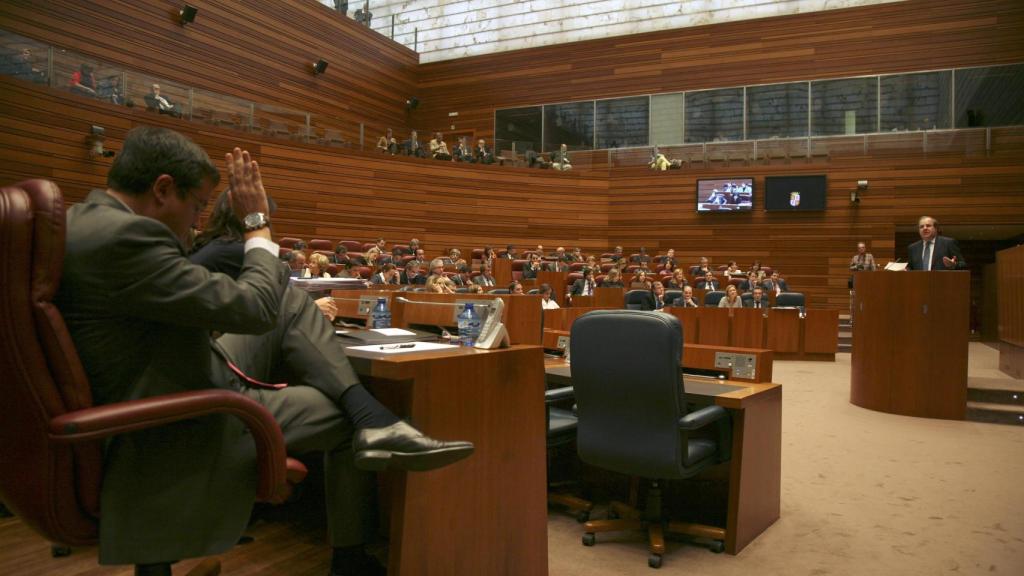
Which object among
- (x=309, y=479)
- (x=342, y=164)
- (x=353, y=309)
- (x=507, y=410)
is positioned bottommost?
(x=309, y=479)

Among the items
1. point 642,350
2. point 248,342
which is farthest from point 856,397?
point 248,342

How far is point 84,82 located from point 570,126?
30.5 feet

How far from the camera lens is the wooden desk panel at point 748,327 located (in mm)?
7855

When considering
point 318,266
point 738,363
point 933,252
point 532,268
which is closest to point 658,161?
point 532,268

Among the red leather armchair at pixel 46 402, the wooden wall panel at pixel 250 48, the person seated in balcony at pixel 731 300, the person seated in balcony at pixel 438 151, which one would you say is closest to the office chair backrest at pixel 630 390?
the red leather armchair at pixel 46 402

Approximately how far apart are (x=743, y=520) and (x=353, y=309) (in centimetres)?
184

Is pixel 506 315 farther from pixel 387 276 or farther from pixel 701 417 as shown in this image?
pixel 387 276

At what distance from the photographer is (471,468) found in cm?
170

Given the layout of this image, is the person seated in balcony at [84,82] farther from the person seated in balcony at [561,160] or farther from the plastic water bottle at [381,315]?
the person seated in balcony at [561,160]

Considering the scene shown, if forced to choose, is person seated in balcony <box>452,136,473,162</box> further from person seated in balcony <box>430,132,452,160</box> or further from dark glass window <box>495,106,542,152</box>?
dark glass window <box>495,106,542,152</box>

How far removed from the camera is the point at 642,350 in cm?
226

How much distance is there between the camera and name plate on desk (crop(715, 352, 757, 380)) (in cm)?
274

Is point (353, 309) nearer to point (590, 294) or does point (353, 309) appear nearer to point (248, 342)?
point (248, 342)

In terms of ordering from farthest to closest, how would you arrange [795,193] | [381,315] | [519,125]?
[519,125], [795,193], [381,315]
